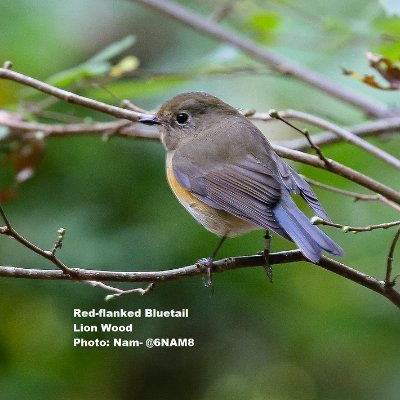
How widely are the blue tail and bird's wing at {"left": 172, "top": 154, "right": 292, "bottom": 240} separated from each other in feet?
0.10

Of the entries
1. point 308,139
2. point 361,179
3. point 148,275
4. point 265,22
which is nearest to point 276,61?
point 265,22

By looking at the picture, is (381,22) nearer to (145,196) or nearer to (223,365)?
(145,196)

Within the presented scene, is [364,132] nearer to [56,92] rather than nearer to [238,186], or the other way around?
[238,186]

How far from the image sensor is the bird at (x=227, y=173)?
3.16 metres

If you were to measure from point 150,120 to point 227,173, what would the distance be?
40cm

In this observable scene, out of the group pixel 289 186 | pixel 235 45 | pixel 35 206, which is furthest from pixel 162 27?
pixel 289 186

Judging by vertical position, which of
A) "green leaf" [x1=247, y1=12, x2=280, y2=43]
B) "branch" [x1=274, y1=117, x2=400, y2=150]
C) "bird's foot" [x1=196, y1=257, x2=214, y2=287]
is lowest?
"bird's foot" [x1=196, y1=257, x2=214, y2=287]

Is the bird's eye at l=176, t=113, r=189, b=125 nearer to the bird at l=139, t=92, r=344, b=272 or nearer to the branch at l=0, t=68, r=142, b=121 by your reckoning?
the bird at l=139, t=92, r=344, b=272

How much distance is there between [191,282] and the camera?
4473 mm

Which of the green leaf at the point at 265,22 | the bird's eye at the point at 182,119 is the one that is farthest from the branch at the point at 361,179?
the green leaf at the point at 265,22

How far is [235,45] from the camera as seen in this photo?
14.8ft

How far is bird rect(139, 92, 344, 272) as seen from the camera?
3.16 metres

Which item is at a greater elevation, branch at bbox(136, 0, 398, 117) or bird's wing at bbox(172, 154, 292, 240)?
branch at bbox(136, 0, 398, 117)

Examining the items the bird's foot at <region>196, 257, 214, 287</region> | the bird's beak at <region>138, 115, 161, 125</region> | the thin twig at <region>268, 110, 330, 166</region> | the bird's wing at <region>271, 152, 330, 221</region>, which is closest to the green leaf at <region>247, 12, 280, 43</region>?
the bird's beak at <region>138, 115, 161, 125</region>
